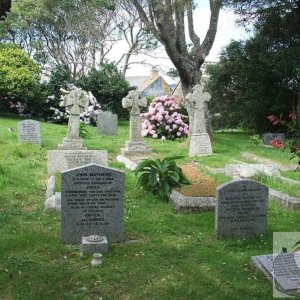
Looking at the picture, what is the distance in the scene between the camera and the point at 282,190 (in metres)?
9.65

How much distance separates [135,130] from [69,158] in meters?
5.31

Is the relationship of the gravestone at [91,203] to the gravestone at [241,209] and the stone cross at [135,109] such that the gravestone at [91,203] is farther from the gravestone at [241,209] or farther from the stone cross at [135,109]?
the stone cross at [135,109]

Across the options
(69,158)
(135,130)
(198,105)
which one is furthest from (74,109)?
(69,158)

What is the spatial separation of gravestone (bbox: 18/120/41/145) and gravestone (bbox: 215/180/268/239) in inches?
440

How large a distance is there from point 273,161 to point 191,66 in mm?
5399

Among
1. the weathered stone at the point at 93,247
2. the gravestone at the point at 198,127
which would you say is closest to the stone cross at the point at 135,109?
the gravestone at the point at 198,127

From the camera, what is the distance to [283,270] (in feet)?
17.0

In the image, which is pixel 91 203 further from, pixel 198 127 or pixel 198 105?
pixel 198 105

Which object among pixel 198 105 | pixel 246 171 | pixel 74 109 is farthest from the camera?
pixel 198 105

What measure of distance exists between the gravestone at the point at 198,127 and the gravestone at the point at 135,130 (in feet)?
5.06

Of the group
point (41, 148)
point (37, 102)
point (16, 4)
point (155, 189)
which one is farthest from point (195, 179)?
point (16, 4)

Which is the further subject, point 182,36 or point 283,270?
point 182,36

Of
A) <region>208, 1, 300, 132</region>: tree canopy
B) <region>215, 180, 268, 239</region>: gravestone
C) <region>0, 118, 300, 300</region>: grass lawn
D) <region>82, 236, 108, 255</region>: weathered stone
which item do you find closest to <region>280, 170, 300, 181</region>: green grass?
<region>0, 118, 300, 300</region>: grass lawn

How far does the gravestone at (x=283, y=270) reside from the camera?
4.94 meters
